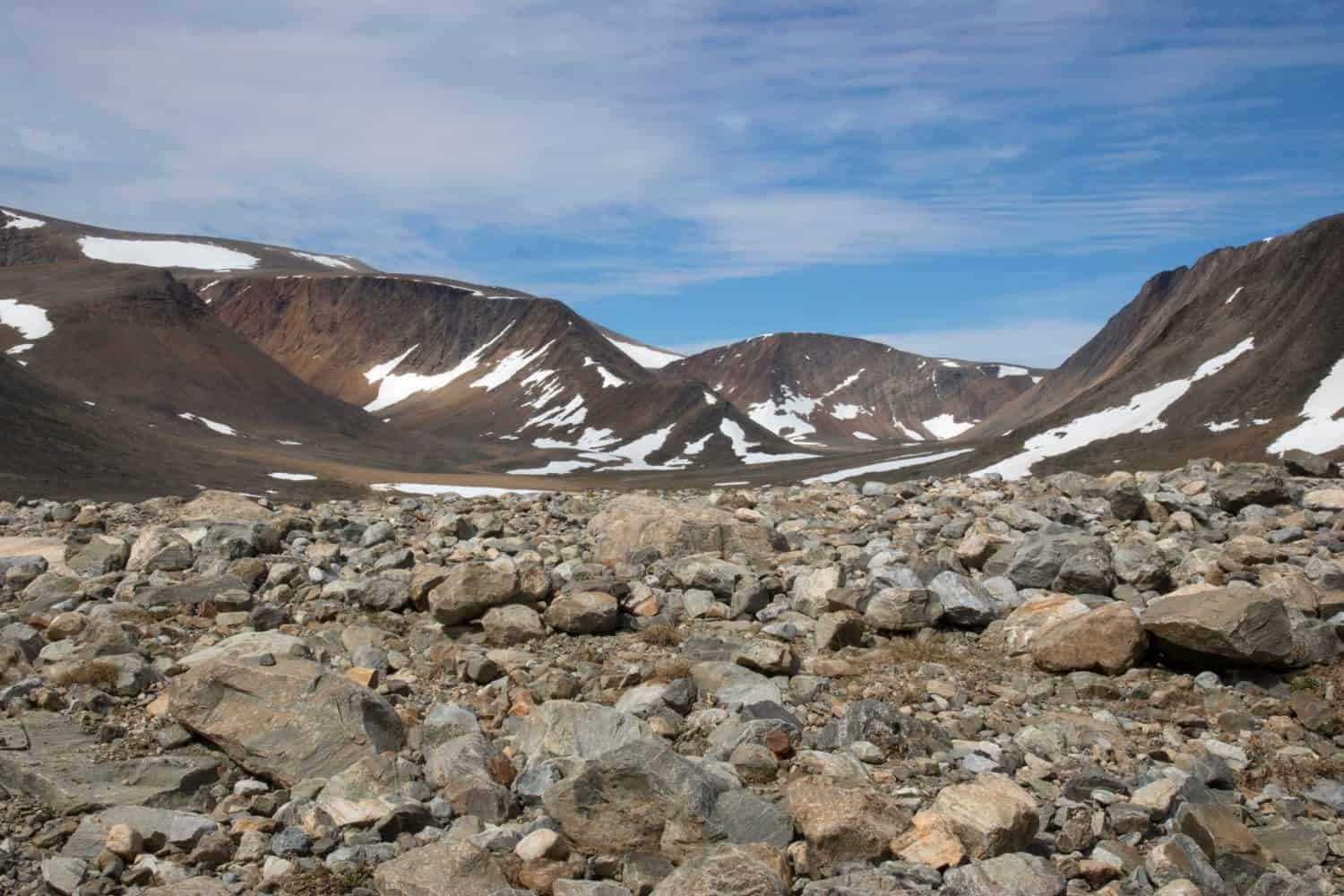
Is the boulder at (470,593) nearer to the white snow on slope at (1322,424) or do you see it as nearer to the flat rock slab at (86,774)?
the flat rock slab at (86,774)

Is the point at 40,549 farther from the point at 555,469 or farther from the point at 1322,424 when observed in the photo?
the point at 555,469

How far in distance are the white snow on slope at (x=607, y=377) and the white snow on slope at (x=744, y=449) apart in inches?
967

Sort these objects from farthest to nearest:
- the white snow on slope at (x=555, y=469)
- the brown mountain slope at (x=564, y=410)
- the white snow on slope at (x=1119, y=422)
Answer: the brown mountain slope at (x=564, y=410)
the white snow on slope at (x=555, y=469)
the white snow on slope at (x=1119, y=422)

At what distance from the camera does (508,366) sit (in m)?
196

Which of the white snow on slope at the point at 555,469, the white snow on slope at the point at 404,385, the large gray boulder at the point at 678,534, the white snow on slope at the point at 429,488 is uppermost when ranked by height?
Result: the white snow on slope at the point at 404,385

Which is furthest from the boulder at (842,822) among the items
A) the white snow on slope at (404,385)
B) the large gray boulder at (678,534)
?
the white snow on slope at (404,385)

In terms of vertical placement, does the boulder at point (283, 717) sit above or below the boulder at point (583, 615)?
below

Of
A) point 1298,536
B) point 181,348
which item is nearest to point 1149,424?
point 1298,536

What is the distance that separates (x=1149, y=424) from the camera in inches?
3238

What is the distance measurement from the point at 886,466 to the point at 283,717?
103497 mm

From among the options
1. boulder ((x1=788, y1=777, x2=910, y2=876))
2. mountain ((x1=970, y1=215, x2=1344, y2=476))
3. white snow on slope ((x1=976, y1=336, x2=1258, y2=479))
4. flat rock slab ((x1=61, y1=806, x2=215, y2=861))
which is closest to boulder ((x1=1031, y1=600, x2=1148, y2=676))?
boulder ((x1=788, y1=777, x2=910, y2=876))

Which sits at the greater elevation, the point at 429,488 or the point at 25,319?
the point at 25,319

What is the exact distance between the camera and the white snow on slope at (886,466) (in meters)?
98.0

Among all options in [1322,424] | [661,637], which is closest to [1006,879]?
[661,637]
